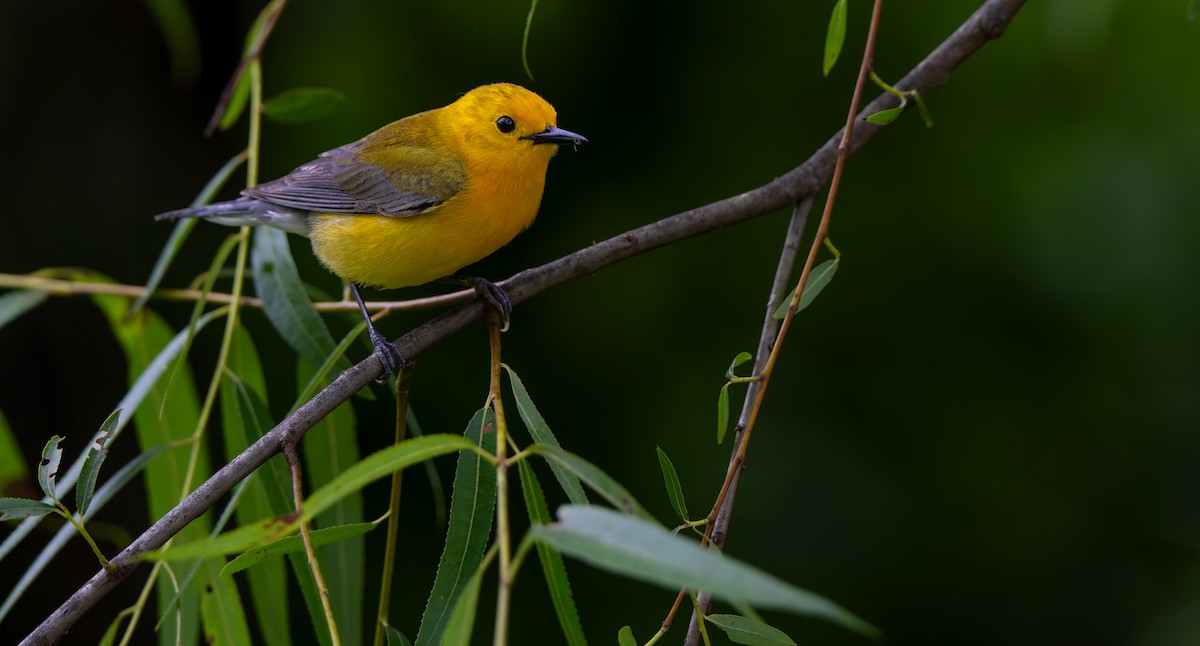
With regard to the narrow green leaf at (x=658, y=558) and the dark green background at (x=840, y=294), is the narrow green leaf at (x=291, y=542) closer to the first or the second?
the narrow green leaf at (x=658, y=558)

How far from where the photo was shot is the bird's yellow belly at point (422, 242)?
7.94 ft

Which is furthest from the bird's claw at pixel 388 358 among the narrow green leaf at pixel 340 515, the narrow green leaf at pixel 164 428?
the narrow green leaf at pixel 164 428

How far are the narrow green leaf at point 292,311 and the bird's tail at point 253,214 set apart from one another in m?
0.40

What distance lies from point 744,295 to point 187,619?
2068 mm

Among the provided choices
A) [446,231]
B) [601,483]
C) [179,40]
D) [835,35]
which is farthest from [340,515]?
[179,40]

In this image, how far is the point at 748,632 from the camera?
1439 mm

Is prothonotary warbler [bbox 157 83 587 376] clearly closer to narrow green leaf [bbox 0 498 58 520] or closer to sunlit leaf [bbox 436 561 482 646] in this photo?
narrow green leaf [bbox 0 498 58 520]

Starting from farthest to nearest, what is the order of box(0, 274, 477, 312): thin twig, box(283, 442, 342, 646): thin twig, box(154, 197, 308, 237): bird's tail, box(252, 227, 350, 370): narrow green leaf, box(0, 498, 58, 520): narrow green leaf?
box(154, 197, 308, 237): bird's tail < box(0, 274, 477, 312): thin twig < box(252, 227, 350, 370): narrow green leaf < box(0, 498, 58, 520): narrow green leaf < box(283, 442, 342, 646): thin twig

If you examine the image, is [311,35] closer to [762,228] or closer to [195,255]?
[195,255]

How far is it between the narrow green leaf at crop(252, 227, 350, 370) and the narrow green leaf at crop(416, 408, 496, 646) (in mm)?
687

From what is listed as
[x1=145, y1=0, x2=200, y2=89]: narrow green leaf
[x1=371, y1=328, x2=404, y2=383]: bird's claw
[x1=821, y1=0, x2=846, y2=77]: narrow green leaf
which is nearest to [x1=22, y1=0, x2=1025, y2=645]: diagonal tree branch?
[x1=371, y1=328, x2=404, y2=383]: bird's claw

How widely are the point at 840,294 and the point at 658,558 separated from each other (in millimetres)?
2691

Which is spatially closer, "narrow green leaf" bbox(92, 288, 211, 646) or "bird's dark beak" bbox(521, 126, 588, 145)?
"narrow green leaf" bbox(92, 288, 211, 646)

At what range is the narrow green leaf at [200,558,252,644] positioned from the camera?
78.9 inches
